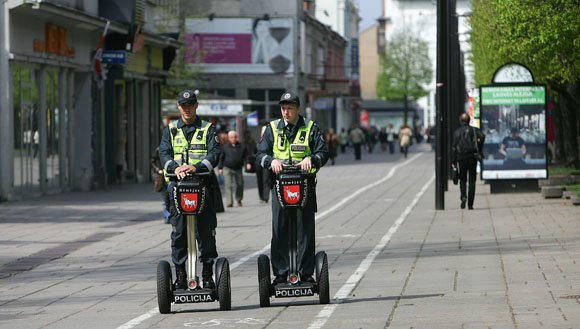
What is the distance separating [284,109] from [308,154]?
41cm

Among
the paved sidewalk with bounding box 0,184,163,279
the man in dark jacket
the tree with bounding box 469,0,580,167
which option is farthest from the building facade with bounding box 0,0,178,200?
the tree with bounding box 469,0,580,167

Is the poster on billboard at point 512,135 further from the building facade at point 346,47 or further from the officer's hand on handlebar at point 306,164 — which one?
the building facade at point 346,47

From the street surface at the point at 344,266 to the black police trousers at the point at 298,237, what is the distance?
347mm

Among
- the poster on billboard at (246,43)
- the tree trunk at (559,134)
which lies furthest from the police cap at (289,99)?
the poster on billboard at (246,43)

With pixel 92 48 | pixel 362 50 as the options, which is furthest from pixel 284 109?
pixel 362 50

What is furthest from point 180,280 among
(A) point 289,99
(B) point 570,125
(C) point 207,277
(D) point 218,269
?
(B) point 570,125

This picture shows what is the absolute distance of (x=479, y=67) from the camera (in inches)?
1708

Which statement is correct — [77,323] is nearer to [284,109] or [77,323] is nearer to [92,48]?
[284,109]

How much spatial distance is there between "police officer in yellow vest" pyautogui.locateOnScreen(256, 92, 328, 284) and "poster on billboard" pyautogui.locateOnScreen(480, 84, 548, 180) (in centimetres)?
1741

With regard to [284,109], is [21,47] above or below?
above

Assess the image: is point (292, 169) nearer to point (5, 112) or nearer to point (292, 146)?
point (292, 146)

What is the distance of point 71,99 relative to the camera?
3075 centimetres

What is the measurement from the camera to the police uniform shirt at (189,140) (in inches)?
374

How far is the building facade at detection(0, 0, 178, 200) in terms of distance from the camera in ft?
86.0
